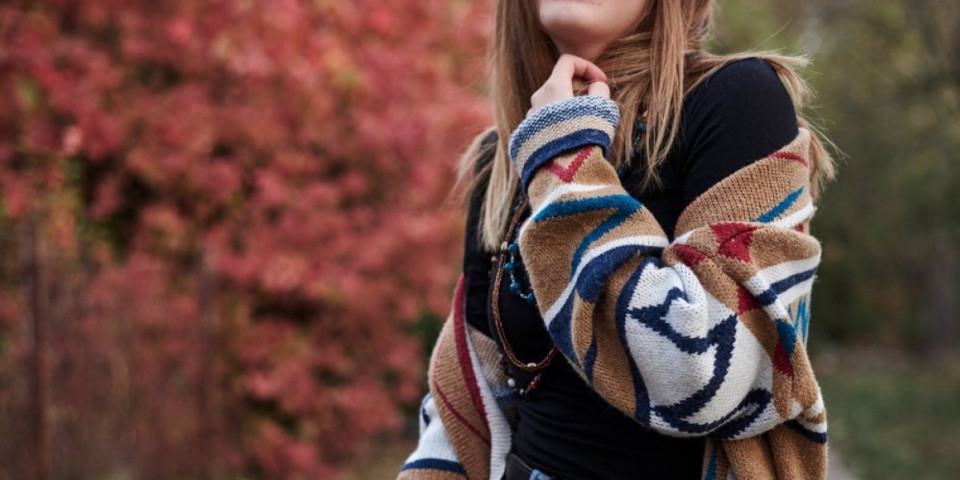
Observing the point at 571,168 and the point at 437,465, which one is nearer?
the point at 571,168

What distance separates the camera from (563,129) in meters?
1.49

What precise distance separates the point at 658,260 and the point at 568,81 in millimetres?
354

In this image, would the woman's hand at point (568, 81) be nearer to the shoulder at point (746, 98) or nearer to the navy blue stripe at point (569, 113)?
the navy blue stripe at point (569, 113)

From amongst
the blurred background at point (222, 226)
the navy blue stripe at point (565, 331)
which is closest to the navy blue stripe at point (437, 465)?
the navy blue stripe at point (565, 331)

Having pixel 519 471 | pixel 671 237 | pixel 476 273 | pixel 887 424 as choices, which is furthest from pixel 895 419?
pixel 671 237

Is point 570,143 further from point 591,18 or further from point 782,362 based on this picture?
point 782,362

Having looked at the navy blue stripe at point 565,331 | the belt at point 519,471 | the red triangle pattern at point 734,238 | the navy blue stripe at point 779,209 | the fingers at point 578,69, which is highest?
the fingers at point 578,69

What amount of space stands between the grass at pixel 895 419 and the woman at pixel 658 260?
295 inches

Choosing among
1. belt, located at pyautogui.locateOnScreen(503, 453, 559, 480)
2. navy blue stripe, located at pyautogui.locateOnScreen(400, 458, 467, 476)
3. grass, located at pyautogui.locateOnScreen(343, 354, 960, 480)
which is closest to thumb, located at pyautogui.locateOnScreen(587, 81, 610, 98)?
belt, located at pyautogui.locateOnScreen(503, 453, 559, 480)

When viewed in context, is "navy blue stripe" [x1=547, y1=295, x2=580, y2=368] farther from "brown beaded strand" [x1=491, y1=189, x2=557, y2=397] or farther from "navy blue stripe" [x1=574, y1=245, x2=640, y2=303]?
"brown beaded strand" [x1=491, y1=189, x2=557, y2=397]

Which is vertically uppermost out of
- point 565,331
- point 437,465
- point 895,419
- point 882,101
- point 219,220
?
point 565,331

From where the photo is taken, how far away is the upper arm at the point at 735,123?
1438mm

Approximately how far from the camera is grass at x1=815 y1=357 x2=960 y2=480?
8805 millimetres

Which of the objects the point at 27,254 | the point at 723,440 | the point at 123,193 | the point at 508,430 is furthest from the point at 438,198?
the point at 723,440
